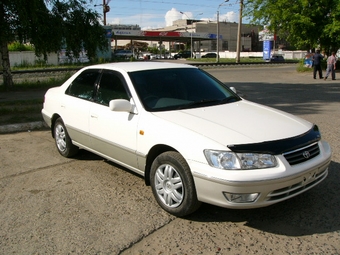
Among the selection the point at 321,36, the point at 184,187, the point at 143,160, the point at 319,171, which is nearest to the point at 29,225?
the point at 143,160

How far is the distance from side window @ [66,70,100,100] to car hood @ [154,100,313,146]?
62.0 inches

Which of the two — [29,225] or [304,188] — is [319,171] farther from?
[29,225]

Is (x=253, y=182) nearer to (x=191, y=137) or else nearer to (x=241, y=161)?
(x=241, y=161)

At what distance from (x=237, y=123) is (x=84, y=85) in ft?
8.73

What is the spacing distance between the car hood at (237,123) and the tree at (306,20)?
70.8 feet

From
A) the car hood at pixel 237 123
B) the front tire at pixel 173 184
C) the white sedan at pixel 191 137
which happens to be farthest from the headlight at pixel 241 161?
the front tire at pixel 173 184

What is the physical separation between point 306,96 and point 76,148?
9.85m

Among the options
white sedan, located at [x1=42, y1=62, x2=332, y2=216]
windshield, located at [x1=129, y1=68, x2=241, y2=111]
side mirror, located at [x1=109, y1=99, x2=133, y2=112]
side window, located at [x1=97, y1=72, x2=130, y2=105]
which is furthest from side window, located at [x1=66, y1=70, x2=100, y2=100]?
side mirror, located at [x1=109, y1=99, x2=133, y2=112]

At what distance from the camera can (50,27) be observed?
13242mm

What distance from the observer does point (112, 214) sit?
3.90m

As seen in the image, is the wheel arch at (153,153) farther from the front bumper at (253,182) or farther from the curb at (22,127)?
the curb at (22,127)

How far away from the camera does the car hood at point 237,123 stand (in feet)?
11.6

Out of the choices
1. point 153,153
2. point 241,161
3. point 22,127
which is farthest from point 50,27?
point 241,161

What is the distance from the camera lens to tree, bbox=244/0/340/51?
2355 centimetres
